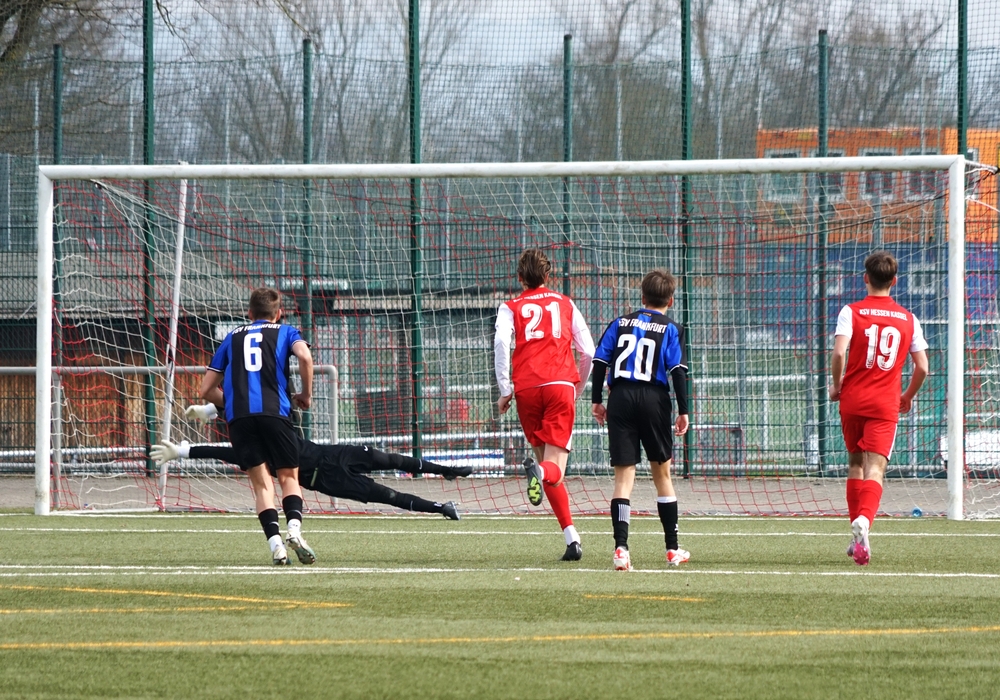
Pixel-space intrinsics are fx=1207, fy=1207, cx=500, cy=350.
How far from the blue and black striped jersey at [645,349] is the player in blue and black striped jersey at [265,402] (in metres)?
1.77

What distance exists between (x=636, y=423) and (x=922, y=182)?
742 cm

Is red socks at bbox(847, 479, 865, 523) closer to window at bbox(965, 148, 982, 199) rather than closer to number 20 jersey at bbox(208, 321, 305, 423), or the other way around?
number 20 jersey at bbox(208, 321, 305, 423)

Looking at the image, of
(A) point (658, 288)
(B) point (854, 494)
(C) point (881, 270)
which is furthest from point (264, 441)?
(C) point (881, 270)

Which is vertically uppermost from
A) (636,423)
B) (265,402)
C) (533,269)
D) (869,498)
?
(533,269)

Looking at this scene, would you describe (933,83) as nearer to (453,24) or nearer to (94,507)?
(453,24)

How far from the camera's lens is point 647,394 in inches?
269

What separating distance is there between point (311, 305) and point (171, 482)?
2.35 meters

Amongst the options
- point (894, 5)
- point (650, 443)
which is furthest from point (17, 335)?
point (894, 5)

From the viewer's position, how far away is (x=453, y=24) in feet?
43.5

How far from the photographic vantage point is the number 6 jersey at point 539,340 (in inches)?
282

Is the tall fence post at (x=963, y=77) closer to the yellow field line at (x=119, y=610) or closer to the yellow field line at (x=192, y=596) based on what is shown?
the yellow field line at (x=192, y=596)

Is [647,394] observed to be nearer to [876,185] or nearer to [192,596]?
[192,596]

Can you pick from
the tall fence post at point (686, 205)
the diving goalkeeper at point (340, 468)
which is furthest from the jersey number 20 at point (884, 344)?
the tall fence post at point (686, 205)

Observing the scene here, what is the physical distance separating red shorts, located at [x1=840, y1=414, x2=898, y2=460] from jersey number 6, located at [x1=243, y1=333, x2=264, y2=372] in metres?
3.42
